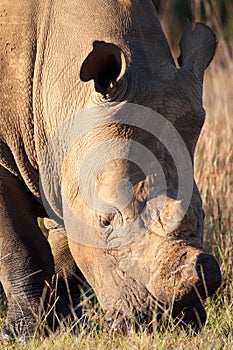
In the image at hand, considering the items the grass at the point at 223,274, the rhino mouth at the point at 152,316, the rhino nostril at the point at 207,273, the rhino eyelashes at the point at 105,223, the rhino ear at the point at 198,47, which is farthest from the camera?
the rhino ear at the point at 198,47

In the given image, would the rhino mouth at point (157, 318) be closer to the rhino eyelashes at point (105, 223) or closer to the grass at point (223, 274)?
the grass at point (223, 274)

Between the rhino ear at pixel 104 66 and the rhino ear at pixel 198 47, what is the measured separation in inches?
20.7

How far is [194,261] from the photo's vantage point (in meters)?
4.33

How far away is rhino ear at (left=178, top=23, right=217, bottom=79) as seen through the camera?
16.9 ft

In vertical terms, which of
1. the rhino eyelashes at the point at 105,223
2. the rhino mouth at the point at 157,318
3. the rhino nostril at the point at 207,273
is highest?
the rhino eyelashes at the point at 105,223

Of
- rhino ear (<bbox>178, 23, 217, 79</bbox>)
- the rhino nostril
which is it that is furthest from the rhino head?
rhino ear (<bbox>178, 23, 217, 79</bbox>)

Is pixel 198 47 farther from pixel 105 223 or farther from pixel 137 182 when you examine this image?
pixel 105 223

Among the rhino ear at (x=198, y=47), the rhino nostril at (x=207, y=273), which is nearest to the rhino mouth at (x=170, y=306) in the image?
the rhino nostril at (x=207, y=273)

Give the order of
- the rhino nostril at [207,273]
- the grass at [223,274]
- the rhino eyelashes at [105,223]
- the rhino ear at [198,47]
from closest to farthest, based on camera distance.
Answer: the rhino nostril at [207,273], the grass at [223,274], the rhino eyelashes at [105,223], the rhino ear at [198,47]

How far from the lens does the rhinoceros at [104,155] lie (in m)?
4.57

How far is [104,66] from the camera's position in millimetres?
4672

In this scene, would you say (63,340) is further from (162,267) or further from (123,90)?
(123,90)

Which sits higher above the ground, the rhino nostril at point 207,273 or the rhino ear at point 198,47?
the rhino ear at point 198,47

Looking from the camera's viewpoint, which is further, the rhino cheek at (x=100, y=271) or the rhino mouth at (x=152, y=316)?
the rhino cheek at (x=100, y=271)
